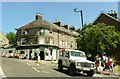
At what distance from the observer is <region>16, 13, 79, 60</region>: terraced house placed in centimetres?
7169

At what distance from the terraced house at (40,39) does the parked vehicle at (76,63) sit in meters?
44.6

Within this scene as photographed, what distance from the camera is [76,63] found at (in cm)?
2361

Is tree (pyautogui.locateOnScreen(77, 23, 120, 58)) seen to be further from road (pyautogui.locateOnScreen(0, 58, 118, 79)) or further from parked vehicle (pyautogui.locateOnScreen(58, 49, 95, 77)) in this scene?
parked vehicle (pyautogui.locateOnScreen(58, 49, 95, 77))

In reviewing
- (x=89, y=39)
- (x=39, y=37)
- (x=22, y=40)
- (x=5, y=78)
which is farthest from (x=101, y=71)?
(x=22, y=40)

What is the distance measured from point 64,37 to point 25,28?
11717 millimetres

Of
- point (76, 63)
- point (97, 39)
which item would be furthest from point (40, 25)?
point (76, 63)

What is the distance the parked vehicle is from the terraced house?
4465 centimetres

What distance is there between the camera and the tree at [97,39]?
41.3 meters

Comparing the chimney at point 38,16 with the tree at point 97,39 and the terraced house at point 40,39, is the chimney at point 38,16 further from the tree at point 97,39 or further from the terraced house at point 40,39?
the tree at point 97,39

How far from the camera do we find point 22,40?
7612cm

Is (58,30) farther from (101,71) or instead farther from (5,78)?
(5,78)

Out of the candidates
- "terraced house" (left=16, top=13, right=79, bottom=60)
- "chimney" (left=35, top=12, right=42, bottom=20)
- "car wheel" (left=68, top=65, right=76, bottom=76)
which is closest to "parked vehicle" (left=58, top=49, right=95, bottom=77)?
"car wheel" (left=68, top=65, right=76, bottom=76)

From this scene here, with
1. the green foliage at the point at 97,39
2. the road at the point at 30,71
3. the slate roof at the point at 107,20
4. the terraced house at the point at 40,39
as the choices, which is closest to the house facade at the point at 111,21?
the slate roof at the point at 107,20

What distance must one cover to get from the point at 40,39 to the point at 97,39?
32.3m
